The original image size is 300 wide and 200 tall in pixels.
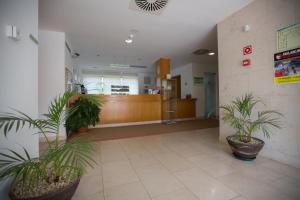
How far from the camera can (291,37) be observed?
196 cm

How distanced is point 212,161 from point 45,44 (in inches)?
171

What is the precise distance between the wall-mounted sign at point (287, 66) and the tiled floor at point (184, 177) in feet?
4.14

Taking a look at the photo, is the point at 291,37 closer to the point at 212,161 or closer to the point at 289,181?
the point at 289,181

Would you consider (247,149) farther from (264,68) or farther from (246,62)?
(246,62)

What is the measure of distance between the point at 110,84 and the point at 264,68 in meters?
7.91

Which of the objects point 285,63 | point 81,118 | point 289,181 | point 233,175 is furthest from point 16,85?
point 285,63

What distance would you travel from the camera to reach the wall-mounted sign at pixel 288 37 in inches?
75.1

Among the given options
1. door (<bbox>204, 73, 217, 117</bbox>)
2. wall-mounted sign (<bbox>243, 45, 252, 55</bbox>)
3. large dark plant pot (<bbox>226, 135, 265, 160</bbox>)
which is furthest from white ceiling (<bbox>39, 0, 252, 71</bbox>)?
door (<bbox>204, 73, 217, 117</bbox>)

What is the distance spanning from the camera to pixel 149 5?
8.03ft

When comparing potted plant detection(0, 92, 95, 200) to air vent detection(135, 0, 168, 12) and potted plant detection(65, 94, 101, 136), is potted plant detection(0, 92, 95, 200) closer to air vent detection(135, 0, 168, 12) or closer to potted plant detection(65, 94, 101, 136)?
air vent detection(135, 0, 168, 12)

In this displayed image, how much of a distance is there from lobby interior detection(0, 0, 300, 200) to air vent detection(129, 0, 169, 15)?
0.06 ft

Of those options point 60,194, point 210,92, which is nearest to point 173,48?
point 210,92

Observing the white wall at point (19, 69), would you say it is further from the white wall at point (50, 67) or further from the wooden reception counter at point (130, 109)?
the wooden reception counter at point (130, 109)

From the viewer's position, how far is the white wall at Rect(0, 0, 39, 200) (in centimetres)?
130
